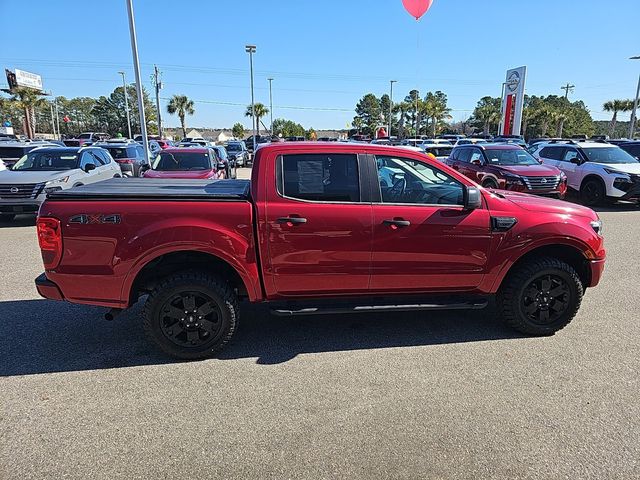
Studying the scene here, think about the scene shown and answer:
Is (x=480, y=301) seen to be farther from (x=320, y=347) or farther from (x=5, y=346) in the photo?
(x=5, y=346)

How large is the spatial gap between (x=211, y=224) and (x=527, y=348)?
3.05m

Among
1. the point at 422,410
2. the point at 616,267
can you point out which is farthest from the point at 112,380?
the point at 616,267

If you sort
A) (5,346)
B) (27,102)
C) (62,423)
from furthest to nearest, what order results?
1. (27,102)
2. (5,346)
3. (62,423)

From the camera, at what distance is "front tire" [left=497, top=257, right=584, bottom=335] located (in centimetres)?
406

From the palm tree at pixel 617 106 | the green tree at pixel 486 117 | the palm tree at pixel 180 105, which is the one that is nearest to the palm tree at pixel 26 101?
the palm tree at pixel 180 105

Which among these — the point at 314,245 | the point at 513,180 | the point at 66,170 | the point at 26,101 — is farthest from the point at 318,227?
the point at 26,101

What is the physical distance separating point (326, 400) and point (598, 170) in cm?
1279

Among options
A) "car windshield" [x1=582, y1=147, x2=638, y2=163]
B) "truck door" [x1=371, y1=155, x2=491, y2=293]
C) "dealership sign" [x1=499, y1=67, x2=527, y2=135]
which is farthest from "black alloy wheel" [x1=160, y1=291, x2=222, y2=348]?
"dealership sign" [x1=499, y1=67, x2=527, y2=135]

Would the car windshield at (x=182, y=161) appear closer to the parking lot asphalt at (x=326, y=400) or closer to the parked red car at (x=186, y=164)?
the parked red car at (x=186, y=164)

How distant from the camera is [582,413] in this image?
2990 millimetres

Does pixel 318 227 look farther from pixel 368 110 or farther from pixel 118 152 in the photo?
pixel 368 110

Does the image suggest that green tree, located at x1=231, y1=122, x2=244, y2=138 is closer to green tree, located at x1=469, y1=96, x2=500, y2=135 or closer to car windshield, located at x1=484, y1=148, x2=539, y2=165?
green tree, located at x1=469, y1=96, x2=500, y2=135

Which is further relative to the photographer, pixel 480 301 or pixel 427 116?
pixel 427 116

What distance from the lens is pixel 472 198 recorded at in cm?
374
